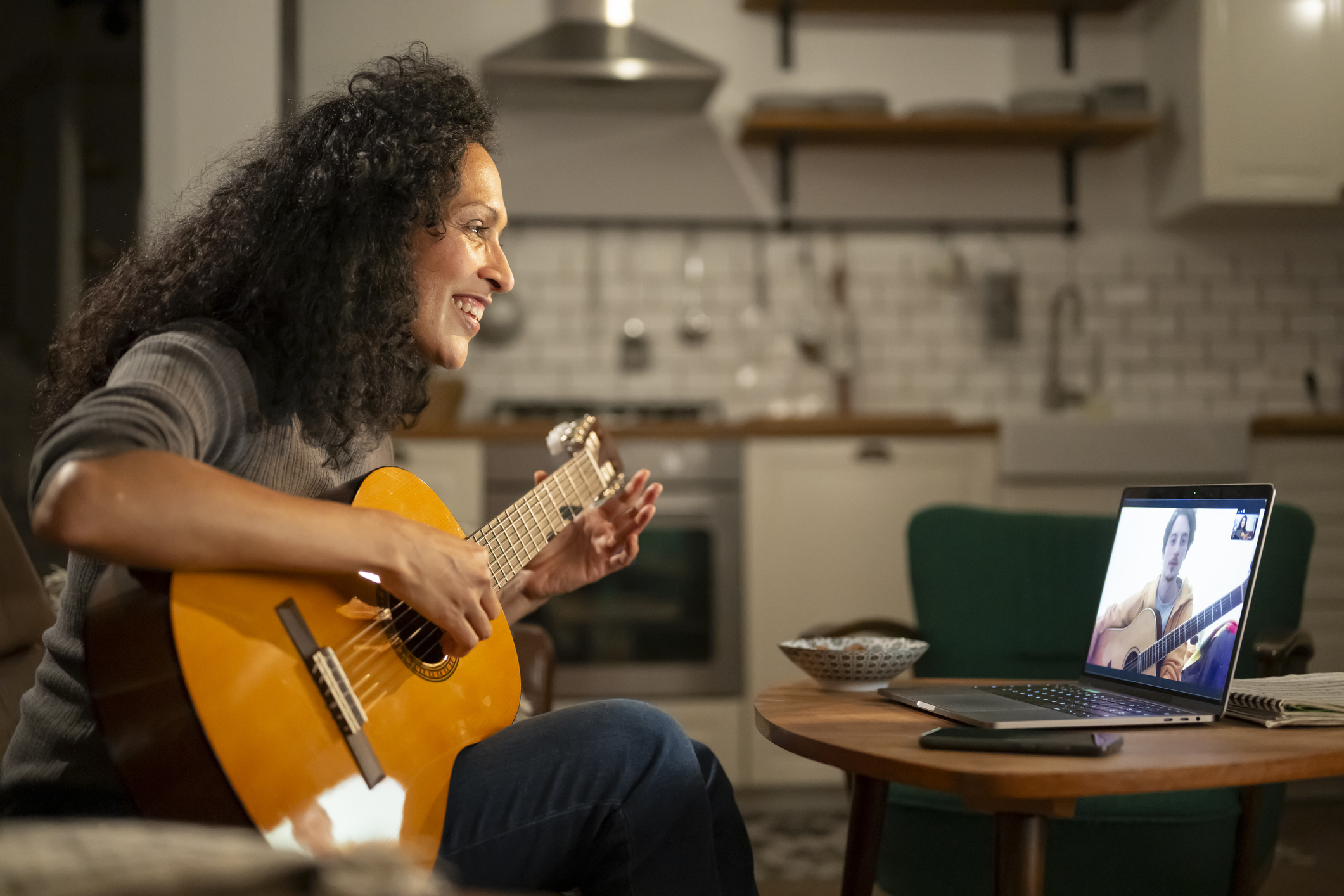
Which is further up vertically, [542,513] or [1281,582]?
[542,513]

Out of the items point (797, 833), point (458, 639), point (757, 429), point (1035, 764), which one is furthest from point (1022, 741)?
point (757, 429)

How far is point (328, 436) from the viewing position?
44.1 inches

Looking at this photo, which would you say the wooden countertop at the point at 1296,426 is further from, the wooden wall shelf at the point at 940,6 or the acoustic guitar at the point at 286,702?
the acoustic guitar at the point at 286,702

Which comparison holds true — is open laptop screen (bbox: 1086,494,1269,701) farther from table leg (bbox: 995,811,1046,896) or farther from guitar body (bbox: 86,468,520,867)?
guitar body (bbox: 86,468,520,867)

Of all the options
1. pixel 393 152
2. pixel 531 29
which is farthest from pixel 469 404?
pixel 393 152

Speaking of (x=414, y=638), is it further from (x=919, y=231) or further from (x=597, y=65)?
(x=919, y=231)

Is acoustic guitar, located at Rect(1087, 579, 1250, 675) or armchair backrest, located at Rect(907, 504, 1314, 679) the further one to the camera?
armchair backrest, located at Rect(907, 504, 1314, 679)

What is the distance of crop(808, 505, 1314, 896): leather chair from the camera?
56.4 inches

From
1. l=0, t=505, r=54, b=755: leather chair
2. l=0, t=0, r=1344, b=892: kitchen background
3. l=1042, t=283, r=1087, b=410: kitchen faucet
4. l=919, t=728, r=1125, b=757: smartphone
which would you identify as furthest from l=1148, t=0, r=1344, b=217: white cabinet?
l=0, t=505, r=54, b=755: leather chair

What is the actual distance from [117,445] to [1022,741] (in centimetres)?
77

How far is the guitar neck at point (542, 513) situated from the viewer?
130 cm

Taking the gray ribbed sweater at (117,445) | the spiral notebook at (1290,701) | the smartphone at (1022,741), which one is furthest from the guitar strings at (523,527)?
the spiral notebook at (1290,701)

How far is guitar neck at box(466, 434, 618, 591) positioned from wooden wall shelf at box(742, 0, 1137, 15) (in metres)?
2.69

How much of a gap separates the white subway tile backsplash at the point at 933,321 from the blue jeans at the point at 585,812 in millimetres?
2689
